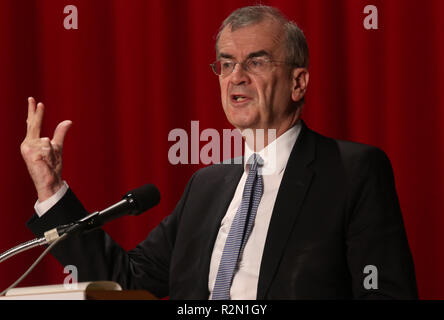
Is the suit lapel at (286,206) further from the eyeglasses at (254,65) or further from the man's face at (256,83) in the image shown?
the eyeglasses at (254,65)

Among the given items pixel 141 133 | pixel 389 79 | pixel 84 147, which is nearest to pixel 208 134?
pixel 141 133

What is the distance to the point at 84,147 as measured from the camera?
222 centimetres

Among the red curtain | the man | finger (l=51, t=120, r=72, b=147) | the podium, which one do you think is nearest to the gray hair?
the man

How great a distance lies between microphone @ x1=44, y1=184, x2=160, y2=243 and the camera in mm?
1131

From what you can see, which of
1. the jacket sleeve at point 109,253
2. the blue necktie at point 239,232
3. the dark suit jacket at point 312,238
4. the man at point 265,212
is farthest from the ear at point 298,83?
the jacket sleeve at point 109,253

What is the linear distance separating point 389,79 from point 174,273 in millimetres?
1007

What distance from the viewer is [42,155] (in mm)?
1295

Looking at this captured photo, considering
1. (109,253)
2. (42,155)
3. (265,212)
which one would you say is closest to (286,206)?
(265,212)

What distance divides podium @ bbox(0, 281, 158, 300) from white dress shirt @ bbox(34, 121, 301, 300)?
1.21 feet

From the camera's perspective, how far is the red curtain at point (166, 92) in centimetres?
203

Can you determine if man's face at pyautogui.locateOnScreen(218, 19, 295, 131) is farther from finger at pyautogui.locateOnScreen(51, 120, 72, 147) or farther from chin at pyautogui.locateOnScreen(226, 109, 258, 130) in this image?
finger at pyautogui.locateOnScreen(51, 120, 72, 147)

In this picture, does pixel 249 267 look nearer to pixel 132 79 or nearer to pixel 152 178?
pixel 152 178
